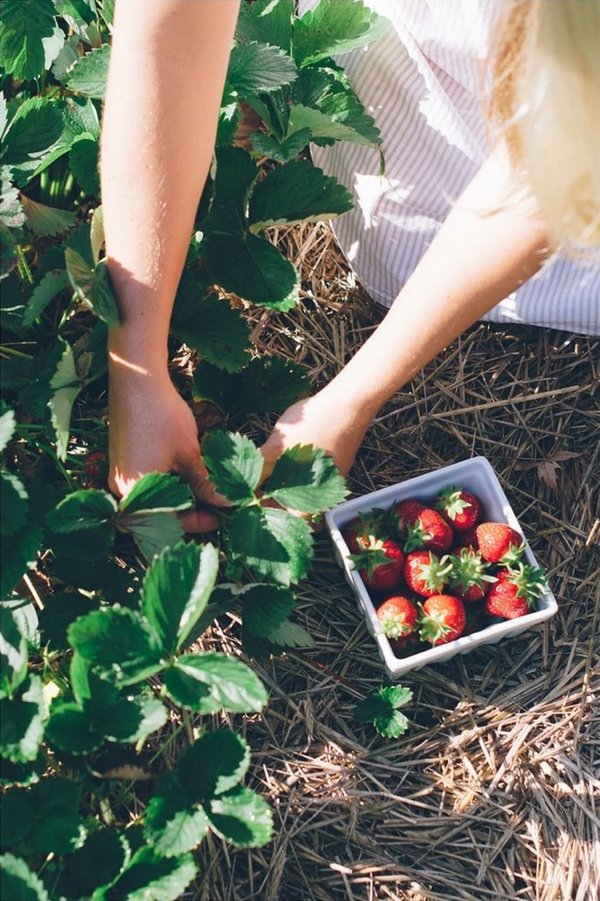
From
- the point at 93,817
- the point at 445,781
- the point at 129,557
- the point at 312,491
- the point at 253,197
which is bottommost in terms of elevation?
the point at 445,781

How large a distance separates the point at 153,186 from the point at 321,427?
358 millimetres

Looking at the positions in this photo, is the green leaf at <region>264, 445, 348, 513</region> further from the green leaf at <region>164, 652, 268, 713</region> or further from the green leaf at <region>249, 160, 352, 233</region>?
the green leaf at <region>249, 160, 352, 233</region>

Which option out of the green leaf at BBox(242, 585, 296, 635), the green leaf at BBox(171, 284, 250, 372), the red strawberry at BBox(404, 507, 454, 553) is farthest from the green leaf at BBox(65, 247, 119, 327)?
the red strawberry at BBox(404, 507, 454, 553)

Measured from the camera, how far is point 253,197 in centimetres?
115

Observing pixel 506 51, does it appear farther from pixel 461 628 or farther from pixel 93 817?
pixel 93 817

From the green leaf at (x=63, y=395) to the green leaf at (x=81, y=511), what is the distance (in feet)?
0.16

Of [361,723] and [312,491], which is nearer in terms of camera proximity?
[312,491]

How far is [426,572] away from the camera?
1117 mm

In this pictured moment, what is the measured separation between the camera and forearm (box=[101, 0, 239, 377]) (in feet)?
3.09

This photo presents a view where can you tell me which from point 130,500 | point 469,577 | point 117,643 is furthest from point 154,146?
point 469,577

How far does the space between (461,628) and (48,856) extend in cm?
53

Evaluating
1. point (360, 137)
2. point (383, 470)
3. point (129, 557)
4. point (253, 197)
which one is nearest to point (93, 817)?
point (129, 557)

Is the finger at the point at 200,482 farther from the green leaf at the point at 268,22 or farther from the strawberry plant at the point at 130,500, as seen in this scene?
the green leaf at the point at 268,22

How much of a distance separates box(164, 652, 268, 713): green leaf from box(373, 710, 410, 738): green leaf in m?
0.31
